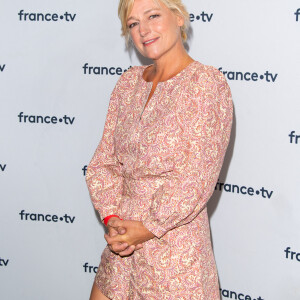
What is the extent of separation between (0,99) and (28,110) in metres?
0.16

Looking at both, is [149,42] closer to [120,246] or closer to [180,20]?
[180,20]

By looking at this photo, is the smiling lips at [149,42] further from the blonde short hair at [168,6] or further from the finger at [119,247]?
the finger at [119,247]

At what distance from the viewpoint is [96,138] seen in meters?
2.67

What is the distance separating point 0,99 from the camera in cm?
274

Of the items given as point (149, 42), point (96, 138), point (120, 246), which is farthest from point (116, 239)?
point (96, 138)

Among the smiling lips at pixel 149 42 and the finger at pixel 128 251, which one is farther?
the smiling lips at pixel 149 42

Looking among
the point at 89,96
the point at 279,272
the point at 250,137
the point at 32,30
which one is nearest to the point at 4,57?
the point at 32,30

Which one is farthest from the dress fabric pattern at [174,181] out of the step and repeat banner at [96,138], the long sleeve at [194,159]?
the step and repeat banner at [96,138]

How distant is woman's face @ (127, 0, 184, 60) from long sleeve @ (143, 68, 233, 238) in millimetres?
201

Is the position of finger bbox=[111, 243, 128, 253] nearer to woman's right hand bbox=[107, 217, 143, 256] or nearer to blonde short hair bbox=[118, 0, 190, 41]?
woman's right hand bbox=[107, 217, 143, 256]

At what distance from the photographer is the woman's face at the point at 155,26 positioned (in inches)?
74.7

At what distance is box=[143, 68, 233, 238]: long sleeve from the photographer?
5.74 feet

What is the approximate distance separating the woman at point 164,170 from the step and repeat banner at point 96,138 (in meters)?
0.43

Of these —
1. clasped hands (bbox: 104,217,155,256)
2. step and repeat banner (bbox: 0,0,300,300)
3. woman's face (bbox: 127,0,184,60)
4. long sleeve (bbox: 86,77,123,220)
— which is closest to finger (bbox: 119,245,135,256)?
clasped hands (bbox: 104,217,155,256)
